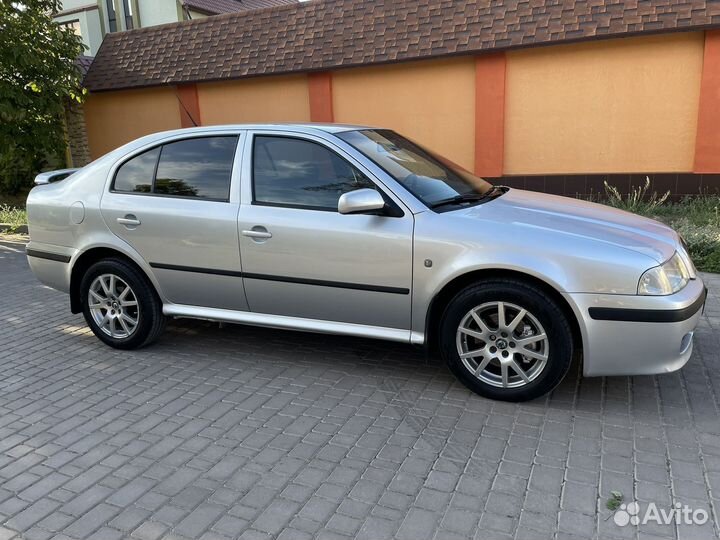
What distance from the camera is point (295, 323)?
421cm

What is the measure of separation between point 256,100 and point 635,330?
11.1m

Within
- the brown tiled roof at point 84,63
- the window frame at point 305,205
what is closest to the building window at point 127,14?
the brown tiled roof at point 84,63

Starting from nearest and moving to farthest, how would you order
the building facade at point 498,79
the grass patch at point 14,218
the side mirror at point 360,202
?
the side mirror at point 360,202, the building facade at point 498,79, the grass patch at point 14,218

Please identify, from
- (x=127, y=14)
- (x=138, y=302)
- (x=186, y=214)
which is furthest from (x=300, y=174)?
(x=127, y=14)

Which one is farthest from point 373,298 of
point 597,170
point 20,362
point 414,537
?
point 597,170

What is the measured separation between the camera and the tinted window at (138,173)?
4.68 meters

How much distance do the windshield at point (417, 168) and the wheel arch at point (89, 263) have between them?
6.29 feet

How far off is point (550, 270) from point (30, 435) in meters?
3.22

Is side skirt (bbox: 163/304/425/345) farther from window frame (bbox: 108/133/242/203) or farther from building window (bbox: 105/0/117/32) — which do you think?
building window (bbox: 105/0/117/32)

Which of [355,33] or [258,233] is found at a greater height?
[355,33]

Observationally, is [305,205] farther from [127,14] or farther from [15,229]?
[127,14]

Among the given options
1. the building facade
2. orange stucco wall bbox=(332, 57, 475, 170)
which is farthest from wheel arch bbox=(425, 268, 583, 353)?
orange stucco wall bbox=(332, 57, 475, 170)

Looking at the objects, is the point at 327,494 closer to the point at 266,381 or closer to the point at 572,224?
the point at 266,381

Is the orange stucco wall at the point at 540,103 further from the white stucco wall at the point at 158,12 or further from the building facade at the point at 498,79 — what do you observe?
the white stucco wall at the point at 158,12
